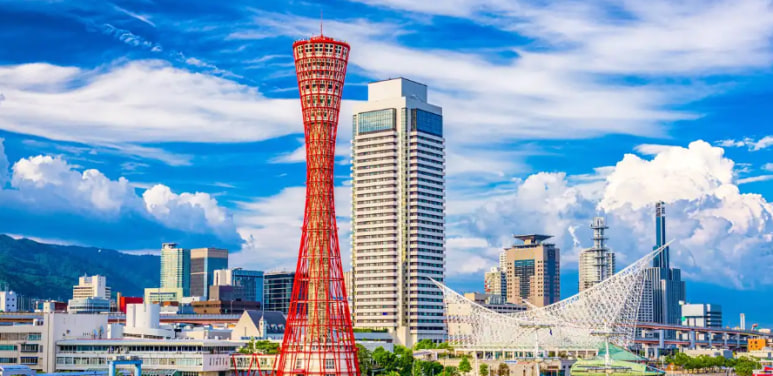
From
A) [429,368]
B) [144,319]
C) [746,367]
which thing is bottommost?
Result: [746,367]

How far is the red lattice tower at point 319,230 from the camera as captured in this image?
8694 centimetres

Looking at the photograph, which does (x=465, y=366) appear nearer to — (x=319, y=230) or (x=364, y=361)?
(x=364, y=361)

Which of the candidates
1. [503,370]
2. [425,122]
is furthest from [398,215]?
[503,370]

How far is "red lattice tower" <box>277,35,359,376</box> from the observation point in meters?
86.9

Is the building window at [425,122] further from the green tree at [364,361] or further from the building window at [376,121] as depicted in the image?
the green tree at [364,361]

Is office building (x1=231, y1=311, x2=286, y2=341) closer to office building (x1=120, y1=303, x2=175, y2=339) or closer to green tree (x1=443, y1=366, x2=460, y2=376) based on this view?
office building (x1=120, y1=303, x2=175, y2=339)

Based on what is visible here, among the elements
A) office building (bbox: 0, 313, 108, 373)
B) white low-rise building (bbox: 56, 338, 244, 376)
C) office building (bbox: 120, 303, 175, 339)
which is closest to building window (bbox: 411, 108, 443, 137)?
office building (bbox: 120, 303, 175, 339)

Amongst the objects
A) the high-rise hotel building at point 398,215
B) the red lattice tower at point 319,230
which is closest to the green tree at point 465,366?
the red lattice tower at point 319,230

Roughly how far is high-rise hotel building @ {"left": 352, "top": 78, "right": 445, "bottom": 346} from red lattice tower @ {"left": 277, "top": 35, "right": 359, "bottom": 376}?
103 m

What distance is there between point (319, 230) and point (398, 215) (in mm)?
107485

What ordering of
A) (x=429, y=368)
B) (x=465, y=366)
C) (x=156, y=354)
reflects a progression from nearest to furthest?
1. (x=156, y=354)
2. (x=429, y=368)
3. (x=465, y=366)

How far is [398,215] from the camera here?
19412cm

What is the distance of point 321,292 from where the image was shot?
97125mm

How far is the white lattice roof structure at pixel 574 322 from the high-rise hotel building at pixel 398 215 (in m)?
29.7
